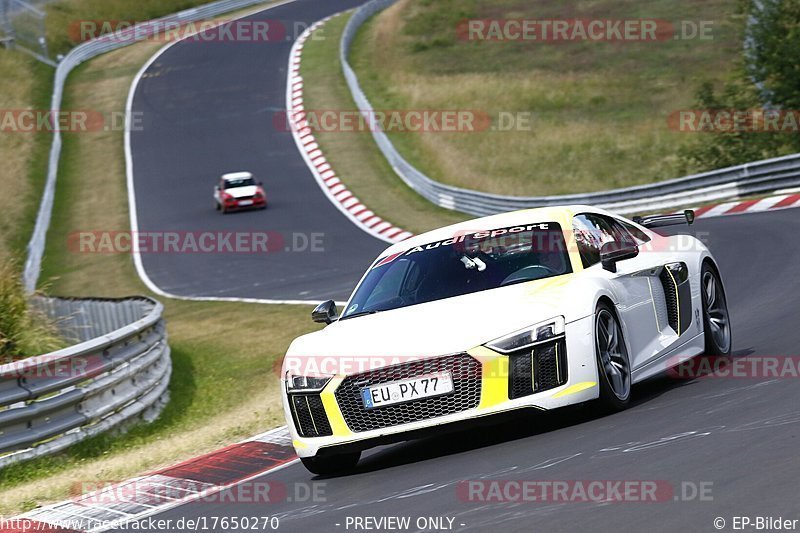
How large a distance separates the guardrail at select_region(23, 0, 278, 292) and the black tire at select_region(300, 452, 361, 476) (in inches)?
914

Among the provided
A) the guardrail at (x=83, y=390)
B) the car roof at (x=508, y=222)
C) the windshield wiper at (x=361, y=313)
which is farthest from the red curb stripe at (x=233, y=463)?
the guardrail at (x=83, y=390)

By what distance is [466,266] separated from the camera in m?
8.41

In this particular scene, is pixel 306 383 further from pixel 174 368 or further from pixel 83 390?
pixel 174 368

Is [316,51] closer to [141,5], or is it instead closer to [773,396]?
[141,5]

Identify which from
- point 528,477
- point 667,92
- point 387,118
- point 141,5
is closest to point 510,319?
point 528,477

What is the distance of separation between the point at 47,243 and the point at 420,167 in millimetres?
10678

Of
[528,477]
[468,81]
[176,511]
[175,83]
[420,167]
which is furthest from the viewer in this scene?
[175,83]

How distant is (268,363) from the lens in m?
15.6

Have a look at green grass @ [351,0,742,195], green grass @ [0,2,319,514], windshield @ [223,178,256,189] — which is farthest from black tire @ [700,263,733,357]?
windshield @ [223,178,256,189]

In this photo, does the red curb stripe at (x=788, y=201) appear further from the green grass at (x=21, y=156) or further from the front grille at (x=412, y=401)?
the front grille at (x=412, y=401)

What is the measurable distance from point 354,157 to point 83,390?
1123 inches

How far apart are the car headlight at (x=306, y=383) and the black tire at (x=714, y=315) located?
3286mm

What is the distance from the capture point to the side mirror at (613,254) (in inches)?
324

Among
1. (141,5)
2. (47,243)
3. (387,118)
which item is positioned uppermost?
(141,5)
